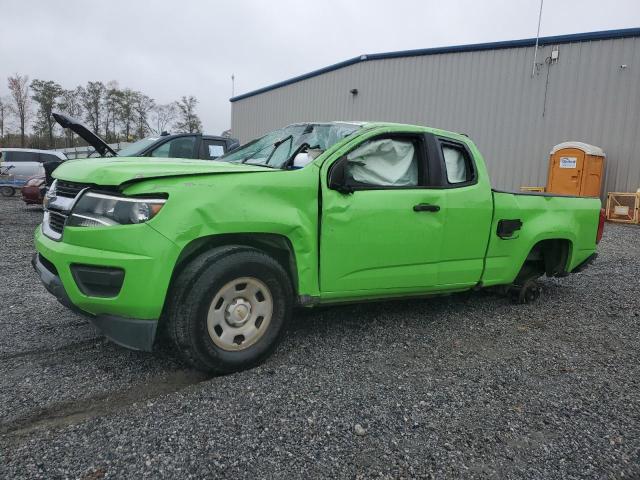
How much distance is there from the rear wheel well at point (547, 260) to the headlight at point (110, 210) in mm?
4028

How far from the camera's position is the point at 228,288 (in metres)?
3.12

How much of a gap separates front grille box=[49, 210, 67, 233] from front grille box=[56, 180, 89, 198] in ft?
0.45

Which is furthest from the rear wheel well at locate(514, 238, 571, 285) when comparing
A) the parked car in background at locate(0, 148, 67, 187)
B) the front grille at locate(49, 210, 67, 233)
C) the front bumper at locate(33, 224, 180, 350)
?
the parked car in background at locate(0, 148, 67, 187)

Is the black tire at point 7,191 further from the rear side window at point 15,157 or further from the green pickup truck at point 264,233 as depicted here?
the green pickup truck at point 264,233

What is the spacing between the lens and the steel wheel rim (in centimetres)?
311

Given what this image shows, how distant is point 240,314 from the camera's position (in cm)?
321

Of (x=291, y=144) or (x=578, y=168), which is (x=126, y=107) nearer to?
(x=578, y=168)

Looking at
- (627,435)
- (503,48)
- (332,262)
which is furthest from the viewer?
(503,48)

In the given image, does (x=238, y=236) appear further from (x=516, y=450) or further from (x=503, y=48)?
(x=503, y=48)

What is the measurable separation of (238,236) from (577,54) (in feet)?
49.5

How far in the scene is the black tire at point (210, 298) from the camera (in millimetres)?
2971

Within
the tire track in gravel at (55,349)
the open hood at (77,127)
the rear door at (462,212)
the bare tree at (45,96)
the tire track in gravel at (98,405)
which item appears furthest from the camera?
the bare tree at (45,96)

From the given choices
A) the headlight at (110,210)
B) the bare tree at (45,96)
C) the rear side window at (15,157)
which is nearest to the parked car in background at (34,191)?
the rear side window at (15,157)

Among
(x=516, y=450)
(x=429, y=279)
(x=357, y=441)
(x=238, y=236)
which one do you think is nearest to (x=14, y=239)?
(x=238, y=236)
